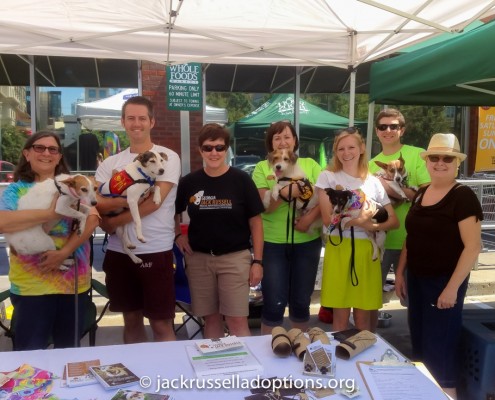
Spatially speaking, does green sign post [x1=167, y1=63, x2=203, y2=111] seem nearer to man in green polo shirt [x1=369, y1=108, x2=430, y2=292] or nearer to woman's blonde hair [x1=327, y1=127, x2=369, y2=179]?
man in green polo shirt [x1=369, y1=108, x2=430, y2=292]

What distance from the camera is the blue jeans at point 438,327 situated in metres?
2.92

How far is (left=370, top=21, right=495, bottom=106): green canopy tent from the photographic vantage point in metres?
3.17

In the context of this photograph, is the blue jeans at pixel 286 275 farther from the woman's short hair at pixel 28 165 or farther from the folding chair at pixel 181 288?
the woman's short hair at pixel 28 165

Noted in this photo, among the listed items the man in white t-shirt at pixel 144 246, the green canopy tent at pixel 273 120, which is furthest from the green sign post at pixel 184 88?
the man in white t-shirt at pixel 144 246

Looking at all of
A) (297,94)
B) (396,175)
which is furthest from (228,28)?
(297,94)

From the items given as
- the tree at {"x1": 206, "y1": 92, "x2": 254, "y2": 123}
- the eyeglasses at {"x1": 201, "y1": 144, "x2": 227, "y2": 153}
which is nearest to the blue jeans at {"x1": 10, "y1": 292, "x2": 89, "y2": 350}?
the eyeglasses at {"x1": 201, "y1": 144, "x2": 227, "y2": 153}

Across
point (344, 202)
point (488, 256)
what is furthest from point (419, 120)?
point (344, 202)

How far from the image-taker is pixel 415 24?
13.6 feet

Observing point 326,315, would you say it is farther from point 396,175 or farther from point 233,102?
point 233,102

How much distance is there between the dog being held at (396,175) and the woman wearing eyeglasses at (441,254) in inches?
17.6

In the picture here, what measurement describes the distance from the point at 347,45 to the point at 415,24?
69 cm

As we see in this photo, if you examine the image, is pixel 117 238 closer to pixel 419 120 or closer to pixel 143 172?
pixel 143 172

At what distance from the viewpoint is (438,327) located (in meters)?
2.95

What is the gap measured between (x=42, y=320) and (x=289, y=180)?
1.86 m
